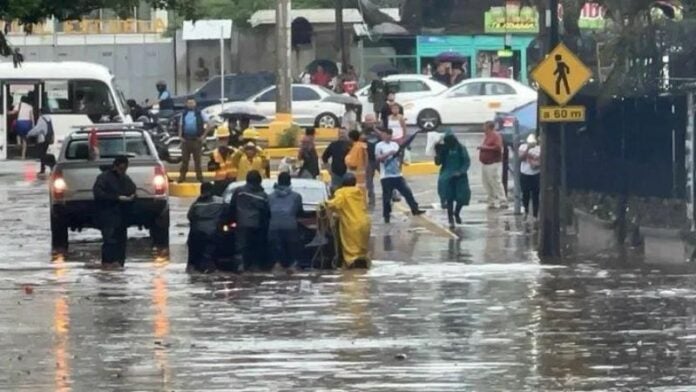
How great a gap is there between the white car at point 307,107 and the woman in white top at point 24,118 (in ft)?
19.2

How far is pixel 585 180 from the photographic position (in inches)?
1174

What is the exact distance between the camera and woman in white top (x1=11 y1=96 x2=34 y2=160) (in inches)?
1802

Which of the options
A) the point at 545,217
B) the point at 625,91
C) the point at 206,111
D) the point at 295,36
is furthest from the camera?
the point at 295,36

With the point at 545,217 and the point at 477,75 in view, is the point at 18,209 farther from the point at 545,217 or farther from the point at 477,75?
the point at 477,75

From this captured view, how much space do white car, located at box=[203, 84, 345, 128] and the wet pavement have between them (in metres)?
23.4

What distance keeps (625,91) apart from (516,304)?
896 centimetres

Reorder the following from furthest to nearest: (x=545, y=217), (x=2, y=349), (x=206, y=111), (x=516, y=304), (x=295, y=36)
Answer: (x=295, y=36), (x=206, y=111), (x=545, y=217), (x=516, y=304), (x=2, y=349)

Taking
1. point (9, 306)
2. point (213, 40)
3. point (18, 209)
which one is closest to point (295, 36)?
point (213, 40)

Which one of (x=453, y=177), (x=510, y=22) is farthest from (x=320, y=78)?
(x=453, y=177)

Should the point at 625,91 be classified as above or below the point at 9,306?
above

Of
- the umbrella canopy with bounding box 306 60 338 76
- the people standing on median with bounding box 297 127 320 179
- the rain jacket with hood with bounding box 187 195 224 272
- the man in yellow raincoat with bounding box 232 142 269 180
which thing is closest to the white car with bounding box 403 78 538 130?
the umbrella canopy with bounding box 306 60 338 76

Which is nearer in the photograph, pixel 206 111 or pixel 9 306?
pixel 9 306

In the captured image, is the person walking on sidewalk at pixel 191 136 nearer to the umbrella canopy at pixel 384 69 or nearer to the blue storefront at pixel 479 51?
the umbrella canopy at pixel 384 69

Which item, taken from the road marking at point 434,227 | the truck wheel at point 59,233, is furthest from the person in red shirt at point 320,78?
the truck wheel at point 59,233
